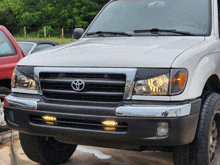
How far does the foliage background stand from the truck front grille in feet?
179

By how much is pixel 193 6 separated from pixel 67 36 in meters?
39.9

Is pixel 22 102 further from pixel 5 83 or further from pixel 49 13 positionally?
pixel 49 13

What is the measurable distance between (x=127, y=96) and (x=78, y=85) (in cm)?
46

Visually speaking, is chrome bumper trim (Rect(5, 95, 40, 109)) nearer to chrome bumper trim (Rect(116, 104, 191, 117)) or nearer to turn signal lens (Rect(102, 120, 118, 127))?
turn signal lens (Rect(102, 120, 118, 127))

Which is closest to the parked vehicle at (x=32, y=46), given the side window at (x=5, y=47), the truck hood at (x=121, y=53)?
the side window at (x=5, y=47)

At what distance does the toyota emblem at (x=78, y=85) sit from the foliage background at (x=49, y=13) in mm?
54785

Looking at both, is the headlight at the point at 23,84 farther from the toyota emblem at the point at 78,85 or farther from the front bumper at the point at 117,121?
the toyota emblem at the point at 78,85

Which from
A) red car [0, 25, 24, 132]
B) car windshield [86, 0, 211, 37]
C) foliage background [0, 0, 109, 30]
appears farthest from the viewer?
foliage background [0, 0, 109, 30]

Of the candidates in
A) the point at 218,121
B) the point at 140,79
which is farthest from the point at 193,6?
the point at 140,79

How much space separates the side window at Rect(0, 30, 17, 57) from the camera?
19.4 feet

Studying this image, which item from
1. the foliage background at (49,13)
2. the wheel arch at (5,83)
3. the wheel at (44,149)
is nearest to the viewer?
the wheel at (44,149)

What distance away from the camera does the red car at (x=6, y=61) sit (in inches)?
226

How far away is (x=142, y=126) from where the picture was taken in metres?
2.99

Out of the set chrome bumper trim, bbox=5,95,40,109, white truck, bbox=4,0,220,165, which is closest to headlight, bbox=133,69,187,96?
white truck, bbox=4,0,220,165
